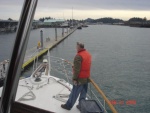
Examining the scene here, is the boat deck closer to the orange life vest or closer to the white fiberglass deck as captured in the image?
the white fiberglass deck

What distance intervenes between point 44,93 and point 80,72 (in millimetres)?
1486

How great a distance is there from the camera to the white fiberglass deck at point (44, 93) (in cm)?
432

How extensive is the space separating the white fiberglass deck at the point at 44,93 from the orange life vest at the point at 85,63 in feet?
2.63

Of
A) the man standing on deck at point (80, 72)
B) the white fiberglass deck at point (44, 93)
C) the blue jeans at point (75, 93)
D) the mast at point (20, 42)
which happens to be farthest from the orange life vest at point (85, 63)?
the mast at point (20, 42)

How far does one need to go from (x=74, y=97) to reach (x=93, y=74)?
604 inches

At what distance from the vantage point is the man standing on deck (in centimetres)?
379

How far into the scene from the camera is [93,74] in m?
19.3

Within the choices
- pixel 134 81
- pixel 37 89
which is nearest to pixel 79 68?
pixel 37 89

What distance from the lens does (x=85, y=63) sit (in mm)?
3848

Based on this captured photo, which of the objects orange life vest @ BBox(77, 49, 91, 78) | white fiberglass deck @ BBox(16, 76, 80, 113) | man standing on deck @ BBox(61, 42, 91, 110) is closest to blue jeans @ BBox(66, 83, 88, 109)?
man standing on deck @ BBox(61, 42, 91, 110)

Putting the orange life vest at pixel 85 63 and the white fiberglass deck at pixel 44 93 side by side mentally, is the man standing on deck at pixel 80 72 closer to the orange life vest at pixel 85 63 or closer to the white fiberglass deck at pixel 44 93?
the orange life vest at pixel 85 63

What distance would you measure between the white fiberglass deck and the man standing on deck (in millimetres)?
262

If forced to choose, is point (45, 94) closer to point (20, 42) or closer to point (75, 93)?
point (75, 93)

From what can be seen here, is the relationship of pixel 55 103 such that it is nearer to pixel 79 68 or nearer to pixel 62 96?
pixel 62 96
